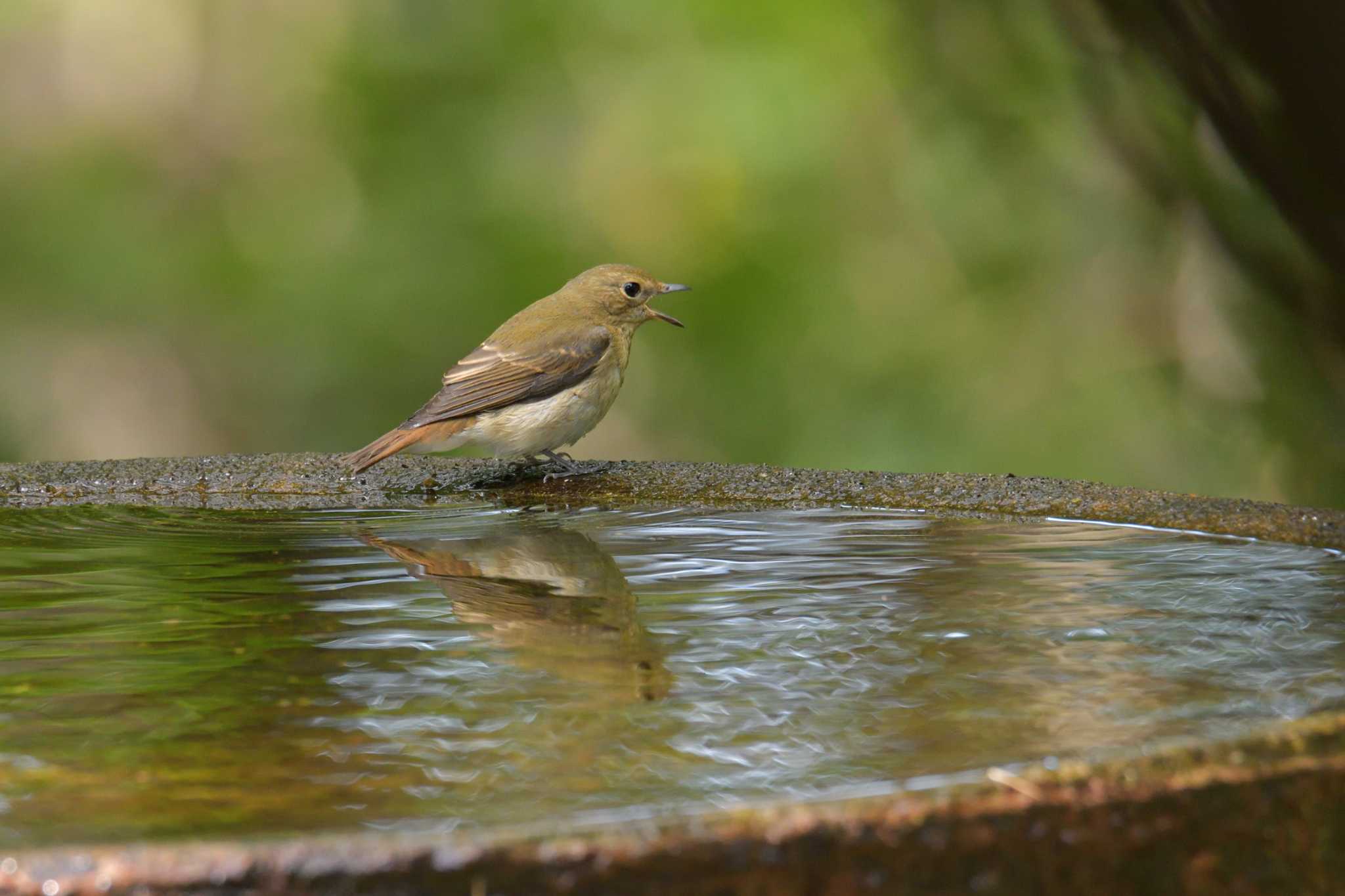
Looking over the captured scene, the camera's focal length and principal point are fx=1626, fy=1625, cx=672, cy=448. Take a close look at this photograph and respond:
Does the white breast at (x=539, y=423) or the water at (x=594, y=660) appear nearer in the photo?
the water at (x=594, y=660)

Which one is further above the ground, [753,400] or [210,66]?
[210,66]

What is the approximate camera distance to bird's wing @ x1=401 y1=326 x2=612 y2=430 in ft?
13.7

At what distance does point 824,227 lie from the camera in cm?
655

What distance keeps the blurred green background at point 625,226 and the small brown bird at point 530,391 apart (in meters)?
1.93

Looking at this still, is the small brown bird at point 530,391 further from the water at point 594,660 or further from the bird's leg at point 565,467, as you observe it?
the water at point 594,660

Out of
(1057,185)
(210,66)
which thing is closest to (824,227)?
(1057,185)

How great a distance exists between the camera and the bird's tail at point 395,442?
3750mm

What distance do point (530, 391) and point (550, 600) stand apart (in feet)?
5.84

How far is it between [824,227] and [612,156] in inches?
35.5

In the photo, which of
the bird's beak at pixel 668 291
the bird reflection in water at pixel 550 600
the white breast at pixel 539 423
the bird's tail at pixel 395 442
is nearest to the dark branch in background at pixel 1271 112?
the bird's beak at pixel 668 291

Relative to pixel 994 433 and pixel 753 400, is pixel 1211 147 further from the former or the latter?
pixel 753 400

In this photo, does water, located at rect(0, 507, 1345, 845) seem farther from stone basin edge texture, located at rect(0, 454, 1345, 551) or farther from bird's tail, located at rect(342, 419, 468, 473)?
bird's tail, located at rect(342, 419, 468, 473)

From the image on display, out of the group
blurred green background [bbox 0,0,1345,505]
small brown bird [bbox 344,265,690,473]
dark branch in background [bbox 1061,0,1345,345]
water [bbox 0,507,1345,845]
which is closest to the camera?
water [bbox 0,507,1345,845]

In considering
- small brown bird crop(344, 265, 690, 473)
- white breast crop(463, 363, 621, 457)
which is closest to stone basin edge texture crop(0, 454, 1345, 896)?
small brown bird crop(344, 265, 690, 473)
